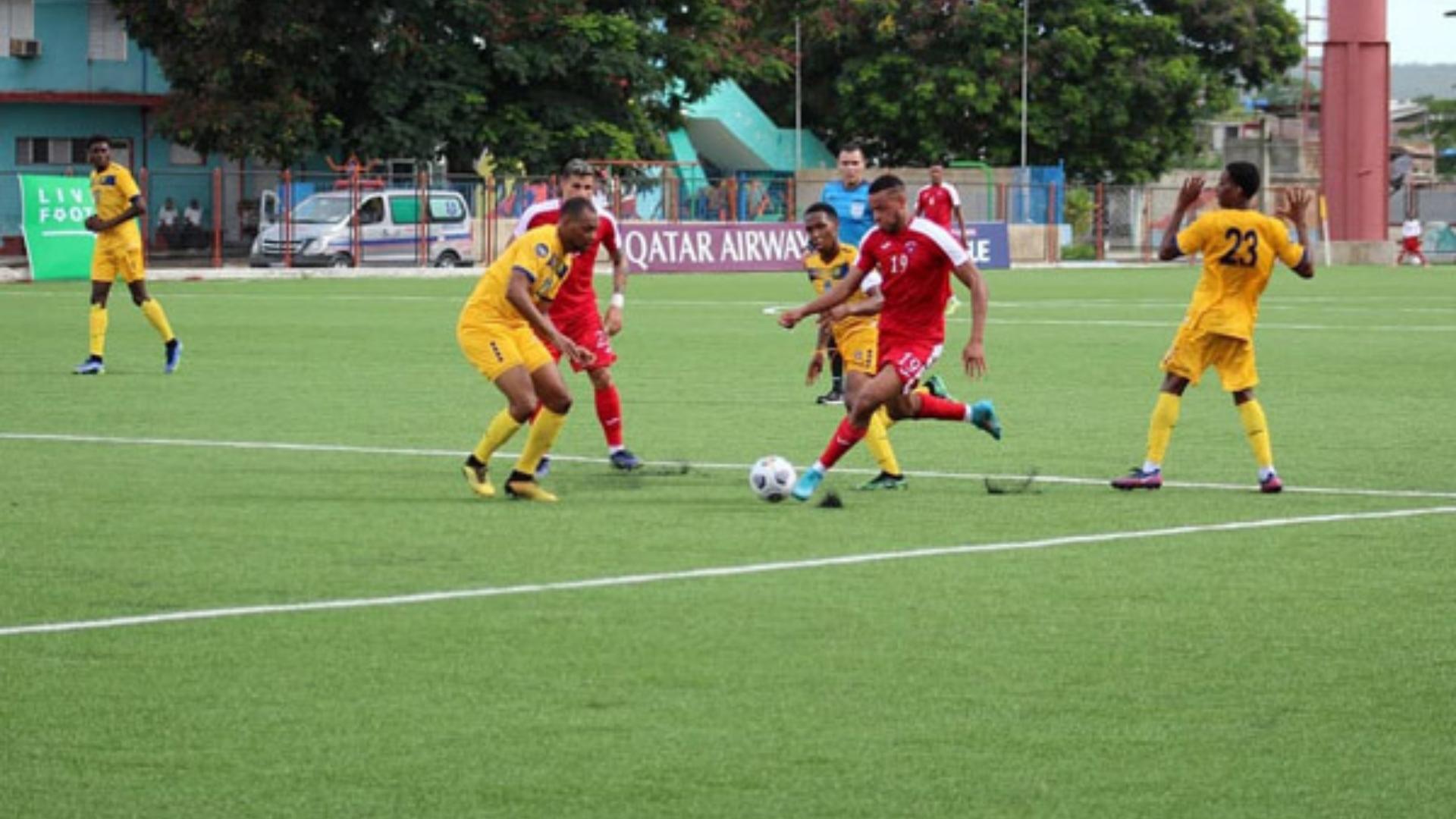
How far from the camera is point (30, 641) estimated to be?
8859mm

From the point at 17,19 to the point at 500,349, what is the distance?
5248 centimetres

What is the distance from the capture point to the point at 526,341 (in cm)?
1366

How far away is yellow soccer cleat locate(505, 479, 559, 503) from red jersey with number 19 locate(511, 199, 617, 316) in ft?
6.46

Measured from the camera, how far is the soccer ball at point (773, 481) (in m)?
13.0

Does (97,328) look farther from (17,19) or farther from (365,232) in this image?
(17,19)

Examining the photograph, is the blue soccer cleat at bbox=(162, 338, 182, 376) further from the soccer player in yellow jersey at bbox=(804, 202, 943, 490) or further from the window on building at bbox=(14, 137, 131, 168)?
the window on building at bbox=(14, 137, 131, 168)

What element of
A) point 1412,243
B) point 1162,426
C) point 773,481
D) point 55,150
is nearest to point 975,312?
point 1162,426

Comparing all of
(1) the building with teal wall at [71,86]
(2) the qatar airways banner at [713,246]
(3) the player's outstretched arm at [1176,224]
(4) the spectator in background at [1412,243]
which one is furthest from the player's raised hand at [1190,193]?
(4) the spectator in background at [1412,243]

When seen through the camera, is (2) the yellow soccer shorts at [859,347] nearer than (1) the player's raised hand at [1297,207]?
Yes

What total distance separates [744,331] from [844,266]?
460 inches

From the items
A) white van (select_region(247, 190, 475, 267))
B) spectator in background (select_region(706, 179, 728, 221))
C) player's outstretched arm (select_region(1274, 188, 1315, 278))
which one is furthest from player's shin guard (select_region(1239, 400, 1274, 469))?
spectator in background (select_region(706, 179, 728, 221))

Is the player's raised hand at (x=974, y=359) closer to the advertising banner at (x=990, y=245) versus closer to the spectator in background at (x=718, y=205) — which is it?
the advertising banner at (x=990, y=245)

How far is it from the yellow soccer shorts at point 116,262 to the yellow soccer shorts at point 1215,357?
11748 millimetres

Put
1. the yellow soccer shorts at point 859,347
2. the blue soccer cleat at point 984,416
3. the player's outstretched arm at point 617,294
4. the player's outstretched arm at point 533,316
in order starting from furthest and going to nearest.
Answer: the player's outstretched arm at point 617,294, the blue soccer cleat at point 984,416, the yellow soccer shorts at point 859,347, the player's outstretched arm at point 533,316
